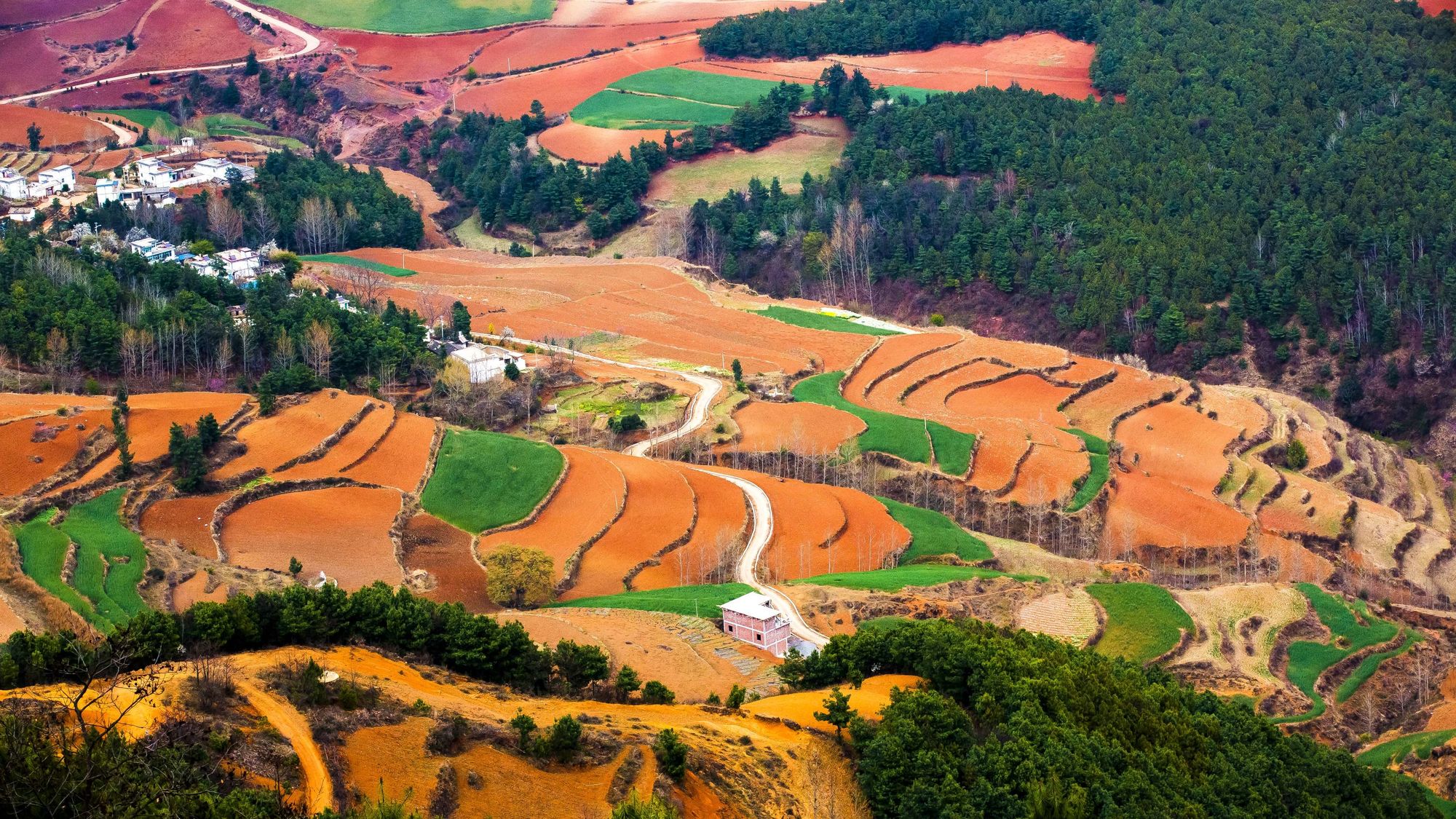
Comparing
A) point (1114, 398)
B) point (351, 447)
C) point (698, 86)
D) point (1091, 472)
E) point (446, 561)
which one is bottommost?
point (1114, 398)

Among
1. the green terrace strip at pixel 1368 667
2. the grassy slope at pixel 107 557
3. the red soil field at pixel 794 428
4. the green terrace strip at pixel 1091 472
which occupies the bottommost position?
the green terrace strip at pixel 1368 667

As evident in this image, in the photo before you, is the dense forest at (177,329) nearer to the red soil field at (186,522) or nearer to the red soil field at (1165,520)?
the red soil field at (186,522)

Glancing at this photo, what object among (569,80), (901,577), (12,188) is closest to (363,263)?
(12,188)

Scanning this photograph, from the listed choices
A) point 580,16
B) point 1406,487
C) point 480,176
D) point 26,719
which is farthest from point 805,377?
point 580,16

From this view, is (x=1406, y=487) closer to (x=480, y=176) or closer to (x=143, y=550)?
(x=143, y=550)

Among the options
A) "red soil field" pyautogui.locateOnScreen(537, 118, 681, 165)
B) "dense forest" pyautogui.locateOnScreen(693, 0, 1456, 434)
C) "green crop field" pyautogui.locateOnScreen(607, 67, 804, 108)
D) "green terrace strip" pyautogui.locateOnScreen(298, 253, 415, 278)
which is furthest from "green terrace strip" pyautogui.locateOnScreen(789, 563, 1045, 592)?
"green crop field" pyautogui.locateOnScreen(607, 67, 804, 108)

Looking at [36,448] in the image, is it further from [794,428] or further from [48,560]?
[794,428]

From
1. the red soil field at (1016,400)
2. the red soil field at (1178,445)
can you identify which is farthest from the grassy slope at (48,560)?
the red soil field at (1178,445)
